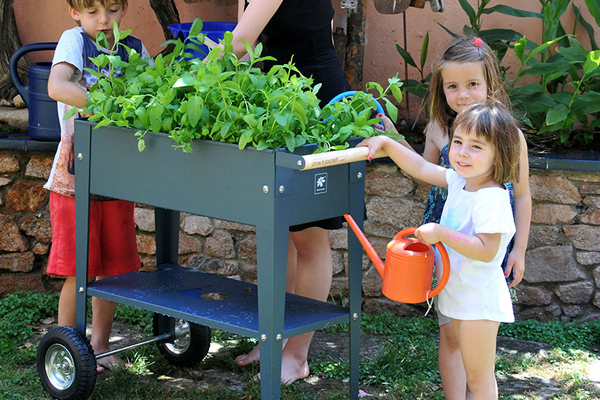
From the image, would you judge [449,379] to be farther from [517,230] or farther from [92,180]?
[92,180]

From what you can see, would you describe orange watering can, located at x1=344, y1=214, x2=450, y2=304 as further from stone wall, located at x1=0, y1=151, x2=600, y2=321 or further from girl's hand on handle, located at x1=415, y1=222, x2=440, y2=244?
stone wall, located at x1=0, y1=151, x2=600, y2=321

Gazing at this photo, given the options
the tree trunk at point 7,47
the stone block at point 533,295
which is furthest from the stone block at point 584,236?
the tree trunk at point 7,47

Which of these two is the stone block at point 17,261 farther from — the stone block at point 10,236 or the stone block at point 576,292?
the stone block at point 576,292

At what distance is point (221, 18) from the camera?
15.3 ft

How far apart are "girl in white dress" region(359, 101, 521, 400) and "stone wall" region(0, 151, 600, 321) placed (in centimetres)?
152

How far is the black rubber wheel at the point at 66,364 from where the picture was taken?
9.45ft

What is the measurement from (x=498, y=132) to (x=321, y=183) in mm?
572

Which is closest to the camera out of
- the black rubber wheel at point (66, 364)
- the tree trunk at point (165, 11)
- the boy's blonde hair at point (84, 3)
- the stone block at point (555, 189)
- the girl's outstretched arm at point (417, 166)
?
the girl's outstretched arm at point (417, 166)

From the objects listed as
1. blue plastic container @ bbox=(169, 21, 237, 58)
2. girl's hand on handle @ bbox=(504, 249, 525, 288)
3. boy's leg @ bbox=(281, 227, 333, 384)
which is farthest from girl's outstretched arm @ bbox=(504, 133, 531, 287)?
blue plastic container @ bbox=(169, 21, 237, 58)

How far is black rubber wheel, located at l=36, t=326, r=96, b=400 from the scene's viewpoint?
9.45 feet

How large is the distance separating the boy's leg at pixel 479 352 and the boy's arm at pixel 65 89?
5.05 ft

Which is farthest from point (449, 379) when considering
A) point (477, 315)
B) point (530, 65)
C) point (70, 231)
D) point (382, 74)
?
point (382, 74)

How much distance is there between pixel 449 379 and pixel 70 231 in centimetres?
156

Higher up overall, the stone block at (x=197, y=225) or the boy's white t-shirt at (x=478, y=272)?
the boy's white t-shirt at (x=478, y=272)
